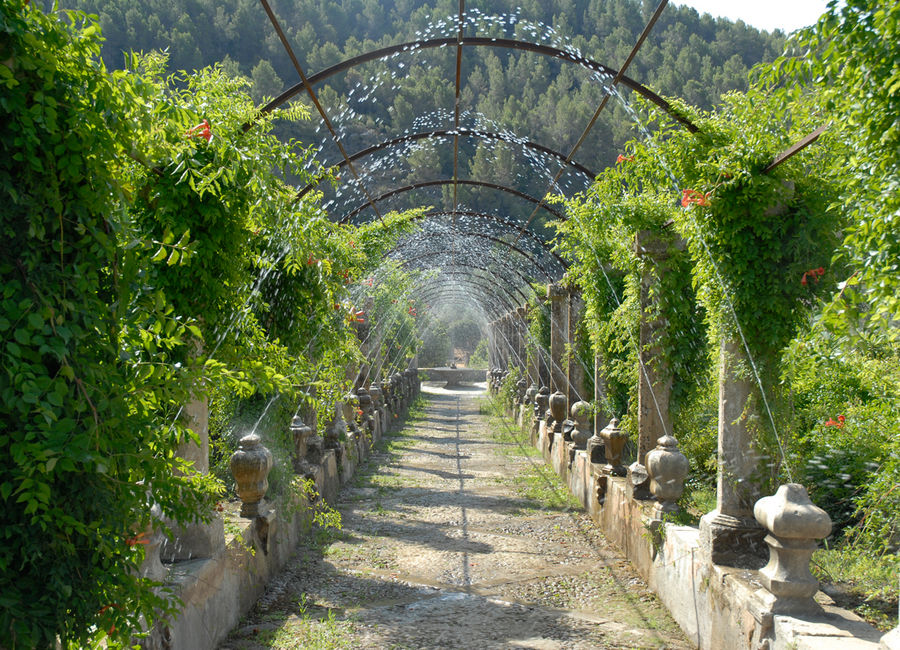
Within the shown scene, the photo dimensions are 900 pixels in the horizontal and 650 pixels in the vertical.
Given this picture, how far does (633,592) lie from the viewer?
4910 mm

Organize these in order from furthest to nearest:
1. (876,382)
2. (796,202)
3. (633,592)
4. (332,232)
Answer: (332,232)
(633,592)
(876,382)
(796,202)

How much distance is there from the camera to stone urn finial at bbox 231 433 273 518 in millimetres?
4855

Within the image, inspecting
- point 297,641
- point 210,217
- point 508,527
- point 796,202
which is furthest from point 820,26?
point 508,527

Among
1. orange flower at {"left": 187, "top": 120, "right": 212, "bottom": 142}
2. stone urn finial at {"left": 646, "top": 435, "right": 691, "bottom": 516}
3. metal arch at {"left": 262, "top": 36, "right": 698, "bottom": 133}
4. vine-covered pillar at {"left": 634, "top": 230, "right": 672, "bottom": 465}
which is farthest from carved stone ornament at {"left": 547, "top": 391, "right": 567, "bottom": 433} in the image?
orange flower at {"left": 187, "top": 120, "right": 212, "bottom": 142}

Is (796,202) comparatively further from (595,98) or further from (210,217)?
(595,98)

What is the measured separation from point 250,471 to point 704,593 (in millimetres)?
2894

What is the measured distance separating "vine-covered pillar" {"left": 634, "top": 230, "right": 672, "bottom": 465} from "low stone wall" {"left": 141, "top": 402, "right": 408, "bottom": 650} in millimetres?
2869

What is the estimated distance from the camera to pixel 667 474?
16.1 feet

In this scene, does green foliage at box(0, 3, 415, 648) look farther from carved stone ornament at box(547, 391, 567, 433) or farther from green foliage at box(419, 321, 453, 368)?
green foliage at box(419, 321, 453, 368)

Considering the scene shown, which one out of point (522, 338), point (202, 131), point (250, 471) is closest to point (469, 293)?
point (522, 338)

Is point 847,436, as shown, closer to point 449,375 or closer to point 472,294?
point 472,294

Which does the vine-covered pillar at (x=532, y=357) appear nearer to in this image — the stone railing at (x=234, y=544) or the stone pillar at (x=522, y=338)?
the stone pillar at (x=522, y=338)

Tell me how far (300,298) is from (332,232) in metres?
1.09

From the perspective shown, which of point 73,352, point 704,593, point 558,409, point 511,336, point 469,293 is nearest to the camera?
point 73,352
